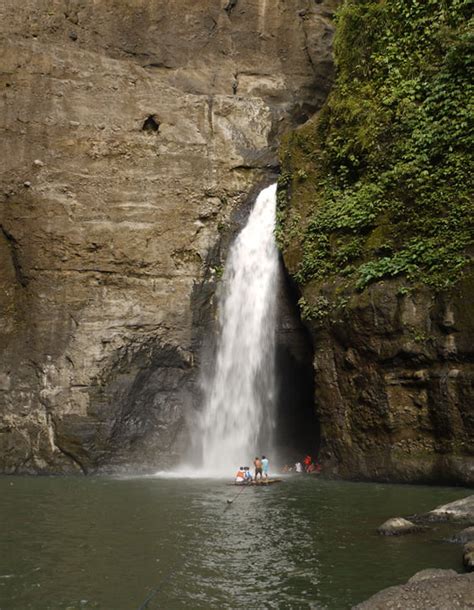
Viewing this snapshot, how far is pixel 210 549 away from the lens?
9.00 metres

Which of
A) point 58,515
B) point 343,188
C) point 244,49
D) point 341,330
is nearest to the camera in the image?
point 58,515

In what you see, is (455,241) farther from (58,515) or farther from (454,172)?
(58,515)

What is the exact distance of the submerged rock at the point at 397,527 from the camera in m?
9.61

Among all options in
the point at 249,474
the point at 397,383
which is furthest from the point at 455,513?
the point at 249,474

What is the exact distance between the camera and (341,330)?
16656mm

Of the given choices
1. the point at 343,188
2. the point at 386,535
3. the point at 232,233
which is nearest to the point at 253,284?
the point at 232,233

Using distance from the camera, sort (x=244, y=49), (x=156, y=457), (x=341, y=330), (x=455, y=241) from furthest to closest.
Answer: (x=244, y=49)
(x=156, y=457)
(x=341, y=330)
(x=455, y=241)

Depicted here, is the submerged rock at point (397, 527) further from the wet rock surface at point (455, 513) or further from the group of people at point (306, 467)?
the group of people at point (306, 467)

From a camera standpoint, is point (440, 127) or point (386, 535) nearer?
point (386, 535)

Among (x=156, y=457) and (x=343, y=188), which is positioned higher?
(x=343, y=188)

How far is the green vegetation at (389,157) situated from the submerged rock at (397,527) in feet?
22.4

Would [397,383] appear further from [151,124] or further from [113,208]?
[151,124]

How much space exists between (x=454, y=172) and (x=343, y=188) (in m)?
3.60

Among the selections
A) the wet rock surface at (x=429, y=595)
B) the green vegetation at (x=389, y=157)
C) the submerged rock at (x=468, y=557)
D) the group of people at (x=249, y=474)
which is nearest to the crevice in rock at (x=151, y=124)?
the green vegetation at (x=389, y=157)
